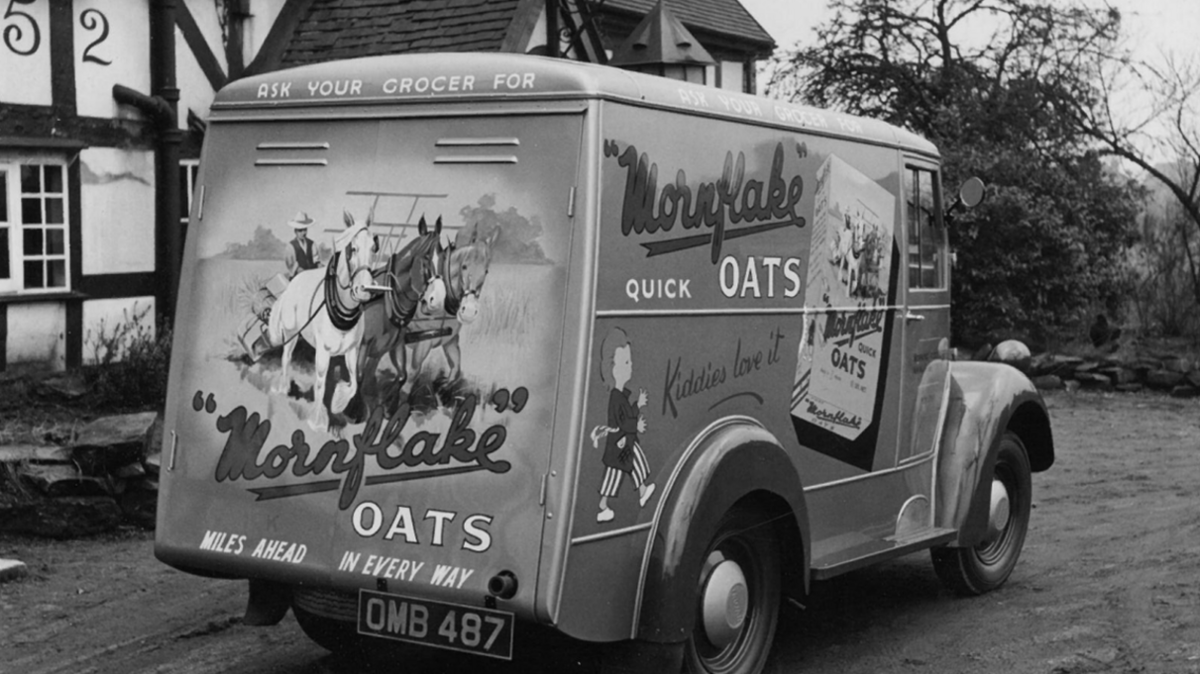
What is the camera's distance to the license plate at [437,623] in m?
4.91

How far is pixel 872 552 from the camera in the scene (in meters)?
6.54

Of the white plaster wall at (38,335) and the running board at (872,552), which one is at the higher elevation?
the white plaster wall at (38,335)

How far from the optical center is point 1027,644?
6.61 meters

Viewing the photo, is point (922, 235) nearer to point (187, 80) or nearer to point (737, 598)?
point (737, 598)

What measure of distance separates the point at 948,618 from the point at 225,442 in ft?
12.3

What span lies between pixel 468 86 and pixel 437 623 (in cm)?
190

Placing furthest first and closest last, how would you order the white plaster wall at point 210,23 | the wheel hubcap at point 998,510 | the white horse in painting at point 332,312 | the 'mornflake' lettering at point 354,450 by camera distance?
1. the white plaster wall at point 210,23
2. the wheel hubcap at point 998,510
3. the white horse in painting at point 332,312
4. the 'mornflake' lettering at point 354,450

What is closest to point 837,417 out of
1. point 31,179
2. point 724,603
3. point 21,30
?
point 724,603

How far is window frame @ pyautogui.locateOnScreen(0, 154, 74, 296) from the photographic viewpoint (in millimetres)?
12758

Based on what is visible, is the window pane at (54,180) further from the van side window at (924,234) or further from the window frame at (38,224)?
the van side window at (924,234)

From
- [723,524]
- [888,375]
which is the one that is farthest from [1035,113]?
[723,524]

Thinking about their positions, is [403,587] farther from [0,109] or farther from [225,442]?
[0,109]

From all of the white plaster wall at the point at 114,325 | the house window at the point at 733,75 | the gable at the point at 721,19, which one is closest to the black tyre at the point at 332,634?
the white plaster wall at the point at 114,325

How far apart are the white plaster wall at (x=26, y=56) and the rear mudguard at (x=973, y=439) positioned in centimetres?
889
